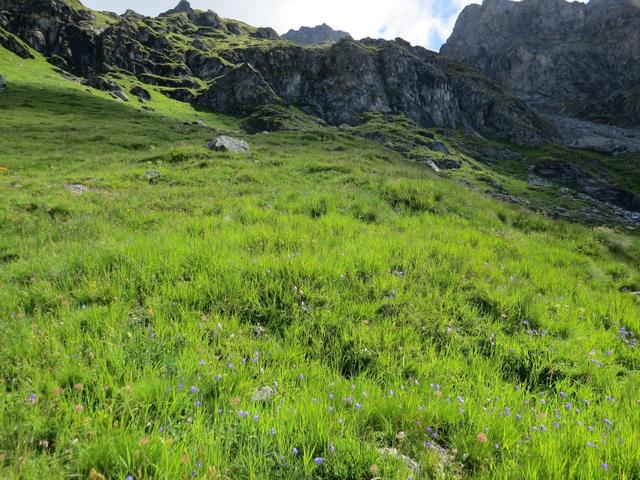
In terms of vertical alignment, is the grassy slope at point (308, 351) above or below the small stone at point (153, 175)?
above

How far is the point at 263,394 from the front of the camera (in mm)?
3461

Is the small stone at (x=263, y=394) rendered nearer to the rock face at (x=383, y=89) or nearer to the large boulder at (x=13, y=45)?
the rock face at (x=383, y=89)

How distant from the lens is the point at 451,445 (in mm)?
3070

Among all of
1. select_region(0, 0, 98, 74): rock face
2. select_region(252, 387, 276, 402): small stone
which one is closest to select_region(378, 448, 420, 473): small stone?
select_region(252, 387, 276, 402): small stone

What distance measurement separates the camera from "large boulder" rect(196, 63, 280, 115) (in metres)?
139

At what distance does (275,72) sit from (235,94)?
44.5 meters

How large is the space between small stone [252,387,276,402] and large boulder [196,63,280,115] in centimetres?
14592

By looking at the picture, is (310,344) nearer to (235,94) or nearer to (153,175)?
(153,175)

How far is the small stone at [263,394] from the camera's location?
334 cm

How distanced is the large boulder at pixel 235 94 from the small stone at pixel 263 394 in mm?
145925

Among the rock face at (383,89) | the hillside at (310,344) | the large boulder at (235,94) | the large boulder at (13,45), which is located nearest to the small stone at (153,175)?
the hillside at (310,344)

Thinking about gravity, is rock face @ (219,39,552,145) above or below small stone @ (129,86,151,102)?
above

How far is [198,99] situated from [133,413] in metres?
158

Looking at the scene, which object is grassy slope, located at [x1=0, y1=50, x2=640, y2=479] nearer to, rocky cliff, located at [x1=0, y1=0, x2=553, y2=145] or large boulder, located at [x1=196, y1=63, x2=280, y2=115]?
rocky cliff, located at [x1=0, y1=0, x2=553, y2=145]
